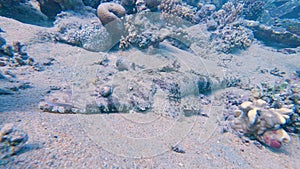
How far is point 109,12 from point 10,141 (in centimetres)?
561

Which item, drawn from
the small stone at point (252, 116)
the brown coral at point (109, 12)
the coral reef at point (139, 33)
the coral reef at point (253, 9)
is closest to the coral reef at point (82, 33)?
the brown coral at point (109, 12)

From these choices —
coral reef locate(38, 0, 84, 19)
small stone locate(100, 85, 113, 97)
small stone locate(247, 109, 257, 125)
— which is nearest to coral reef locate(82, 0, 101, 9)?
coral reef locate(38, 0, 84, 19)

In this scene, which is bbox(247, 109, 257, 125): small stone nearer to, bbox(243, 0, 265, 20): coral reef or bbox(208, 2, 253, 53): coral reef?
bbox(208, 2, 253, 53): coral reef

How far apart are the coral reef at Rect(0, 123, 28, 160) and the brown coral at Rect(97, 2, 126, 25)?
17.4 ft

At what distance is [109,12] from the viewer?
6.27 metres

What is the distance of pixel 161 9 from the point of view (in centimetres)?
829

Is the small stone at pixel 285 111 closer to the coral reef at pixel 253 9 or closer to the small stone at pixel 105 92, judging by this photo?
the small stone at pixel 105 92

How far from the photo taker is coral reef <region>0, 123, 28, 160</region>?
1.76m

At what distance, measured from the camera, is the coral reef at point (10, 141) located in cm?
176

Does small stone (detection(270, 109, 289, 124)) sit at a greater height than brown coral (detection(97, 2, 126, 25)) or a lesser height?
lesser

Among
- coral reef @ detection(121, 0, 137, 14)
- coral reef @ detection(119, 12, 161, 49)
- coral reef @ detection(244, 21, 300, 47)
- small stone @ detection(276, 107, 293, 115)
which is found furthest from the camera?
coral reef @ detection(244, 21, 300, 47)

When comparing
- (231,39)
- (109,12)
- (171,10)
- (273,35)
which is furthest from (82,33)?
(273,35)

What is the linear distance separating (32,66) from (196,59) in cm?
621

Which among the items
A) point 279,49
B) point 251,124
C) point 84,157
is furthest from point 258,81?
point 84,157
